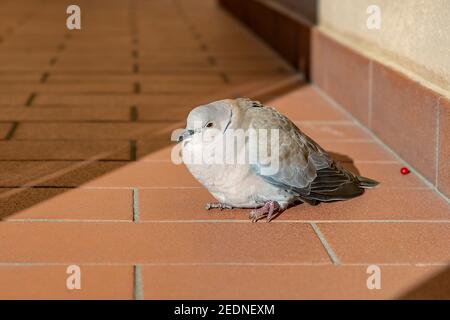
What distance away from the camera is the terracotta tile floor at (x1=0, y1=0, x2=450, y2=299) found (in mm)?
2324

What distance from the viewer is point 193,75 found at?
5.43 meters

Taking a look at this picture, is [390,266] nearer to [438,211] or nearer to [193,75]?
[438,211]

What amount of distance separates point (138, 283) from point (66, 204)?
76 cm

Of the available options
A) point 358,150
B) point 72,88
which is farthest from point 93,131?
point 358,150

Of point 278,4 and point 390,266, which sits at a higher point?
point 278,4

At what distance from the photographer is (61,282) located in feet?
7.52

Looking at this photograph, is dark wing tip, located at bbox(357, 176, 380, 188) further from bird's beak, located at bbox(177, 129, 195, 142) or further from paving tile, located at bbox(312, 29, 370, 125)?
paving tile, located at bbox(312, 29, 370, 125)

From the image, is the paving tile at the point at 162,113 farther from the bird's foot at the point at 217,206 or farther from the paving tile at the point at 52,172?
the bird's foot at the point at 217,206

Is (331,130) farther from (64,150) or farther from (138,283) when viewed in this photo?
(138,283)

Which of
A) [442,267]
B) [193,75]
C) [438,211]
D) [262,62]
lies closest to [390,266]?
[442,267]

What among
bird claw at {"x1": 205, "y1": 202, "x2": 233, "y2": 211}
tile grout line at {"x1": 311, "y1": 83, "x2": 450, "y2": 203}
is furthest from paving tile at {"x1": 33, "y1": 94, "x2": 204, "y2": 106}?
bird claw at {"x1": 205, "y1": 202, "x2": 233, "y2": 211}

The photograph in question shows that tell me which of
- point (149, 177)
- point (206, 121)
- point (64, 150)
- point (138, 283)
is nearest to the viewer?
point (138, 283)

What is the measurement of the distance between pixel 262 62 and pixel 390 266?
3633 millimetres

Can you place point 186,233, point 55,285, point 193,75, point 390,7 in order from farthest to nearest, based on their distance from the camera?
1. point 193,75
2. point 390,7
3. point 186,233
4. point 55,285
